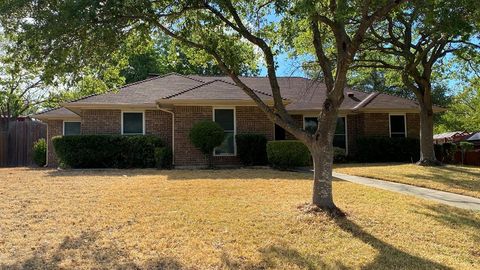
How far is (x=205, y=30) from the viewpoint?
9539mm

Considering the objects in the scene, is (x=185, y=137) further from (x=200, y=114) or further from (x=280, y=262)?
(x=280, y=262)

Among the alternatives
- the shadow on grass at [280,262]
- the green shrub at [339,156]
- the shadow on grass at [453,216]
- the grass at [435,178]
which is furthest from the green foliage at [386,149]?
the shadow on grass at [280,262]

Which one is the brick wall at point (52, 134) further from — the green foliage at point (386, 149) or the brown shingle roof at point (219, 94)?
the green foliage at point (386, 149)

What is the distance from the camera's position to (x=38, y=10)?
6773mm

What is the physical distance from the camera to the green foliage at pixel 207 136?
1622 centimetres

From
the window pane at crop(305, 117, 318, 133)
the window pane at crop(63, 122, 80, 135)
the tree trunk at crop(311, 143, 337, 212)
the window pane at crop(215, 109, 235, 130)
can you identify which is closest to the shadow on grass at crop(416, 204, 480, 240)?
the tree trunk at crop(311, 143, 337, 212)

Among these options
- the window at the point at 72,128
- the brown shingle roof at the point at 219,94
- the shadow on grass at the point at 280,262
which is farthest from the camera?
the window at the point at 72,128

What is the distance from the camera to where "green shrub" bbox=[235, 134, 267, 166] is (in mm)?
17281

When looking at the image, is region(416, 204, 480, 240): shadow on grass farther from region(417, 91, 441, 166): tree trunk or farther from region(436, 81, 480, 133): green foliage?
region(436, 81, 480, 133): green foliage

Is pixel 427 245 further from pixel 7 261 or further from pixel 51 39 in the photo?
pixel 51 39

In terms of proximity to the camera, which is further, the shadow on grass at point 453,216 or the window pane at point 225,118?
the window pane at point 225,118

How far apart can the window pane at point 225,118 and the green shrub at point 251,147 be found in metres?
0.75

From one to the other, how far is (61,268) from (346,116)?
60.6 ft

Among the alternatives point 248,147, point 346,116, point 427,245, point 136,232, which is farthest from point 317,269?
point 346,116
